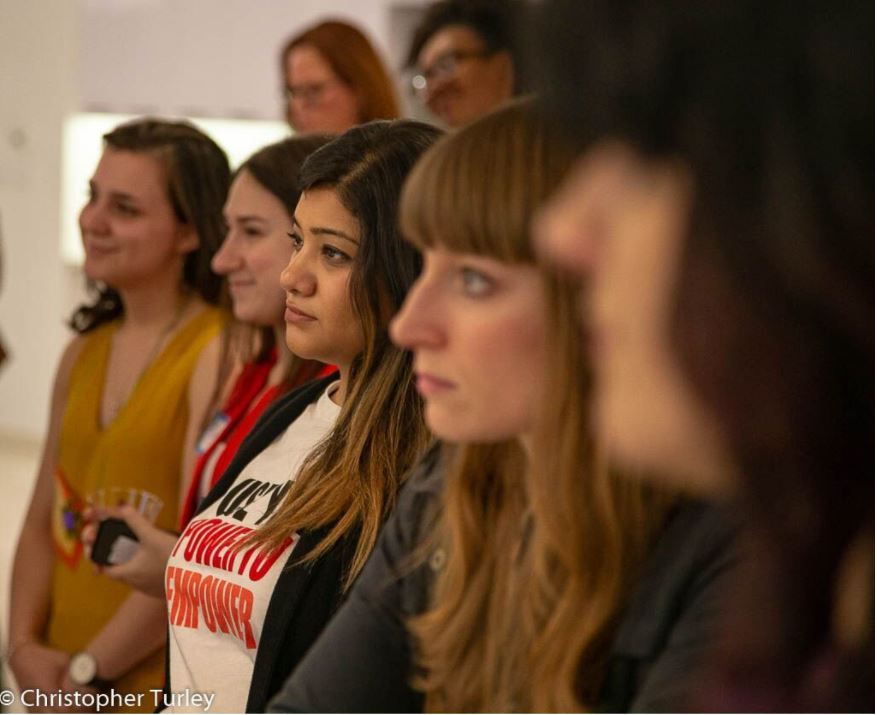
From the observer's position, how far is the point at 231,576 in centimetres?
164

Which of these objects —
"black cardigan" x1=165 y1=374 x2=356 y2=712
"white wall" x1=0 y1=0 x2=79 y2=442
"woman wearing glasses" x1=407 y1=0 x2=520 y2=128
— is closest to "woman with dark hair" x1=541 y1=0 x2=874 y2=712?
"black cardigan" x1=165 y1=374 x2=356 y2=712

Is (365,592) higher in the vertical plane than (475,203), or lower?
lower

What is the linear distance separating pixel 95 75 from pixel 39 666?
5095 mm

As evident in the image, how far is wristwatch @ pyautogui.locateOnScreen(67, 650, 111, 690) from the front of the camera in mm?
2354

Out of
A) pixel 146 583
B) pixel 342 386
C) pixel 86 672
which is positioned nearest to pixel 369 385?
pixel 342 386

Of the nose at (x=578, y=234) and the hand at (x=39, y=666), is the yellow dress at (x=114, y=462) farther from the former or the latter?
the nose at (x=578, y=234)

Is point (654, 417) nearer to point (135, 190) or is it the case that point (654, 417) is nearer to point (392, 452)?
point (392, 452)

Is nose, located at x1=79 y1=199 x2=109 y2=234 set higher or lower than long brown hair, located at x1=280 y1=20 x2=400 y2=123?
lower

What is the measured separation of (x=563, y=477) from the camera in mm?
944

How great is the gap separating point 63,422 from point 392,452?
4.06 ft

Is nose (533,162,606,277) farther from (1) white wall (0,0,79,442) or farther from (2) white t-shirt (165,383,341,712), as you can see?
(1) white wall (0,0,79,442)

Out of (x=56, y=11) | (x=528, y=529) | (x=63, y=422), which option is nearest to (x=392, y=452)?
(x=528, y=529)

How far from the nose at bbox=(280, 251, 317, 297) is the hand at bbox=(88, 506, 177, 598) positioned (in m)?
0.69

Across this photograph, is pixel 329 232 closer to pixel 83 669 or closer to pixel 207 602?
pixel 207 602
